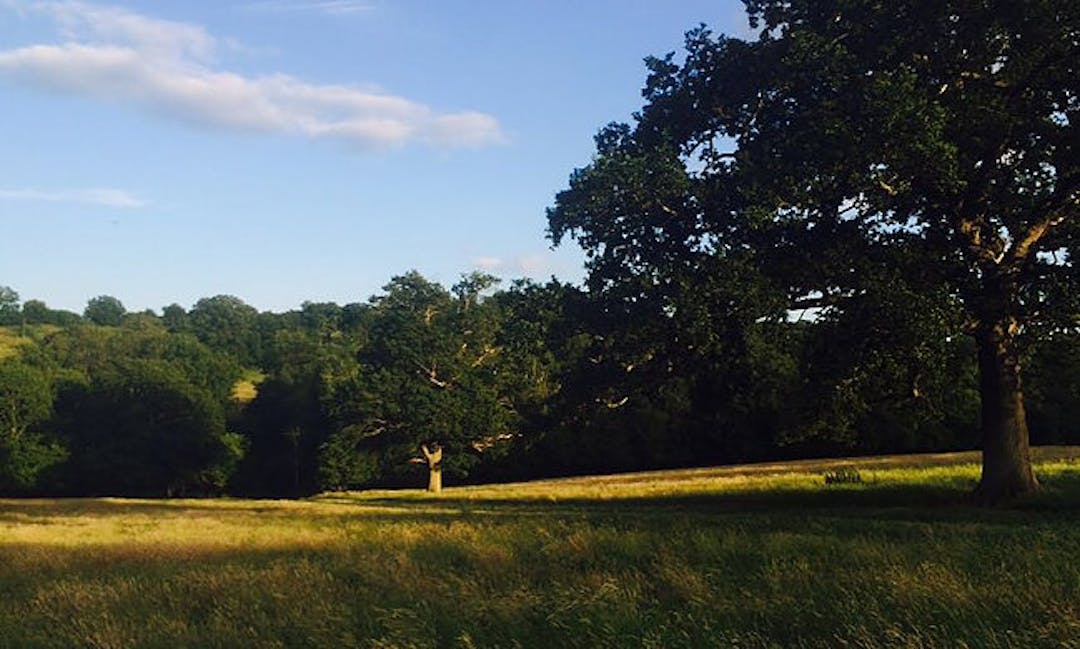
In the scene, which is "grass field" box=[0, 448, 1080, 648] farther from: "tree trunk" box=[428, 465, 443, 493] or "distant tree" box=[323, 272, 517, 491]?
"tree trunk" box=[428, 465, 443, 493]

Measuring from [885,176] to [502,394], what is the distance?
164 feet

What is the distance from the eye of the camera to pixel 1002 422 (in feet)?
65.9

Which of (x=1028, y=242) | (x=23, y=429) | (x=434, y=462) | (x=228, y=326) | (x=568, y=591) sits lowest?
(x=434, y=462)

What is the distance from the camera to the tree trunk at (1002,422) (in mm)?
19703

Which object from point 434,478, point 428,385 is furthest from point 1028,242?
point 434,478

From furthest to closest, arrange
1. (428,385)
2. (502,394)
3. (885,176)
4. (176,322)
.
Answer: (176,322) < (502,394) < (428,385) < (885,176)

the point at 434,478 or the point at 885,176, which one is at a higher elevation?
the point at 885,176

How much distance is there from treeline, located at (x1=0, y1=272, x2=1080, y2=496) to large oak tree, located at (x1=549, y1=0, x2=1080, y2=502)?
1118 millimetres

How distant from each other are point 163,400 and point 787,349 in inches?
2997

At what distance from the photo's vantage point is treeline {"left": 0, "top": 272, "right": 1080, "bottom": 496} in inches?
795

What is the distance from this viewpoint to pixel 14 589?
40.9ft

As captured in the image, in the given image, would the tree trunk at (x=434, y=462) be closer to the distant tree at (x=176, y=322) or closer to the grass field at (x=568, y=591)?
the grass field at (x=568, y=591)

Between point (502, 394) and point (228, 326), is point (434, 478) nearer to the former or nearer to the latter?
point (502, 394)

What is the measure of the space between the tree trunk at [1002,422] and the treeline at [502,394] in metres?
0.86
